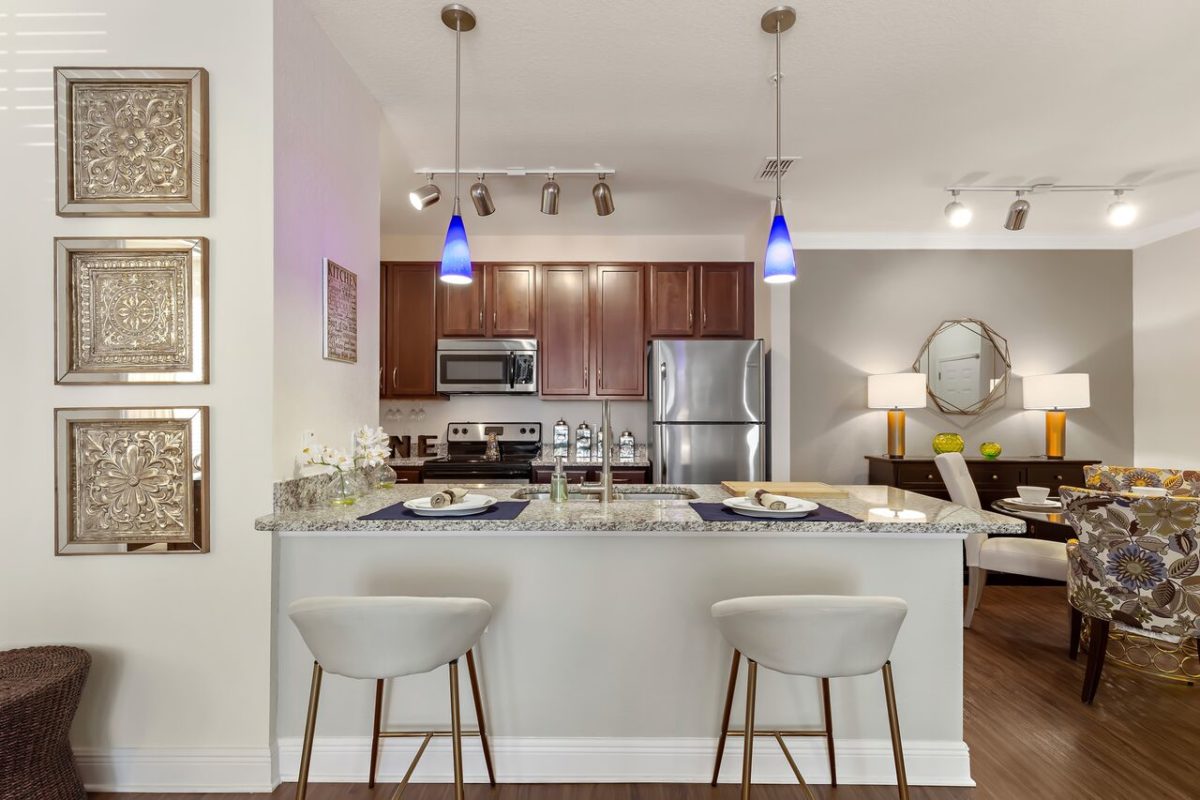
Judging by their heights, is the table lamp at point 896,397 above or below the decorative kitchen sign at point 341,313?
below

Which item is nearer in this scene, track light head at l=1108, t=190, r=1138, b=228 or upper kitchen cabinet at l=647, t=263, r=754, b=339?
track light head at l=1108, t=190, r=1138, b=228

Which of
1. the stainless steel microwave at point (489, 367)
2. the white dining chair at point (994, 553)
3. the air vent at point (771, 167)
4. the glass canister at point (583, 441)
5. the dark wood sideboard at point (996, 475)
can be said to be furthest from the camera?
the glass canister at point (583, 441)

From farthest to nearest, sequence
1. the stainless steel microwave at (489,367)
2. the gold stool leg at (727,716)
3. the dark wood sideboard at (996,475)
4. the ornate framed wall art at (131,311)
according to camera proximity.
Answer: the stainless steel microwave at (489,367)
the dark wood sideboard at (996,475)
the ornate framed wall art at (131,311)
the gold stool leg at (727,716)

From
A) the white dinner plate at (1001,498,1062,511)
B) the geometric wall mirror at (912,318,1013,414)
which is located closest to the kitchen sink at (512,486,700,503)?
the white dinner plate at (1001,498,1062,511)

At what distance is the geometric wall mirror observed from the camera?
445 cm

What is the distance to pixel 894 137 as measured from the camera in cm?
290

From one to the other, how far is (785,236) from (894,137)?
129 cm

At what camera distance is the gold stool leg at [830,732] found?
1.81 metres

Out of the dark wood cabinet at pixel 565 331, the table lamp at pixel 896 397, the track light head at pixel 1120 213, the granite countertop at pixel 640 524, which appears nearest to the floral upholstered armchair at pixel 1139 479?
the table lamp at pixel 896 397

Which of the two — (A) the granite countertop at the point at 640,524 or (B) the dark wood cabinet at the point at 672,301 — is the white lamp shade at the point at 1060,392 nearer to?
(B) the dark wood cabinet at the point at 672,301

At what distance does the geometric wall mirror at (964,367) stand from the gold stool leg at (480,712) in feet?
Result: 13.2

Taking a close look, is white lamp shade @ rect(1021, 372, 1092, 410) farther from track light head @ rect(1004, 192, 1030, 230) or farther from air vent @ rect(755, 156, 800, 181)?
air vent @ rect(755, 156, 800, 181)

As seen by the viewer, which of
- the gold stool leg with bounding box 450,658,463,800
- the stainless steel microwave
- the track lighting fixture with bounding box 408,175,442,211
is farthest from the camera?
the stainless steel microwave

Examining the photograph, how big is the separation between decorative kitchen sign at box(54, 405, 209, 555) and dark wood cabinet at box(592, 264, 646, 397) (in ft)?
9.34
